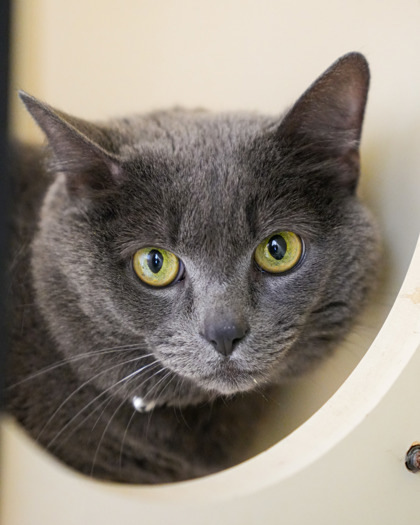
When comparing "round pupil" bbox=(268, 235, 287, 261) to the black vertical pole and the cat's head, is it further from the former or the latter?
the black vertical pole

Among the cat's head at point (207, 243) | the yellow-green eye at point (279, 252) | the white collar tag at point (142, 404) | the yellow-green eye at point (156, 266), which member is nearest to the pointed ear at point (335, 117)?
the cat's head at point (207, 243)

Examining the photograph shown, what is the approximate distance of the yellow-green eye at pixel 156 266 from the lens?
1.08 m

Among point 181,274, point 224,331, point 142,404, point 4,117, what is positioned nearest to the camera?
point 4,117

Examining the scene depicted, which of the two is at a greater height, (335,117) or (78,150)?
(335,117)

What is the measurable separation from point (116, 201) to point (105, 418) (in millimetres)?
465

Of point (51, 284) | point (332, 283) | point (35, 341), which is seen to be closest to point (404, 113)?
point (332, 283)

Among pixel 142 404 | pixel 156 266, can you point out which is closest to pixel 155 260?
pixel 156 266

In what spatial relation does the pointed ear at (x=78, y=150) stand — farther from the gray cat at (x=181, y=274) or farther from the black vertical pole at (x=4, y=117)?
the black vertical pole at (x=4, y=117)

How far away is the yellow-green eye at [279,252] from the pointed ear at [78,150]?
0.28 m

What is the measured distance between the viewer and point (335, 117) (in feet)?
3.72

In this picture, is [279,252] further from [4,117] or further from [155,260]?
[4,117]

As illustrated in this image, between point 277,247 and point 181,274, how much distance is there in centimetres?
18

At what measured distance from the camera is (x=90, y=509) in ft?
2.81

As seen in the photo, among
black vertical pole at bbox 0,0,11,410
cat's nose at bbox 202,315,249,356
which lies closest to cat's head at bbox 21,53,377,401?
cat's nose at bbox 202,315,249,356
